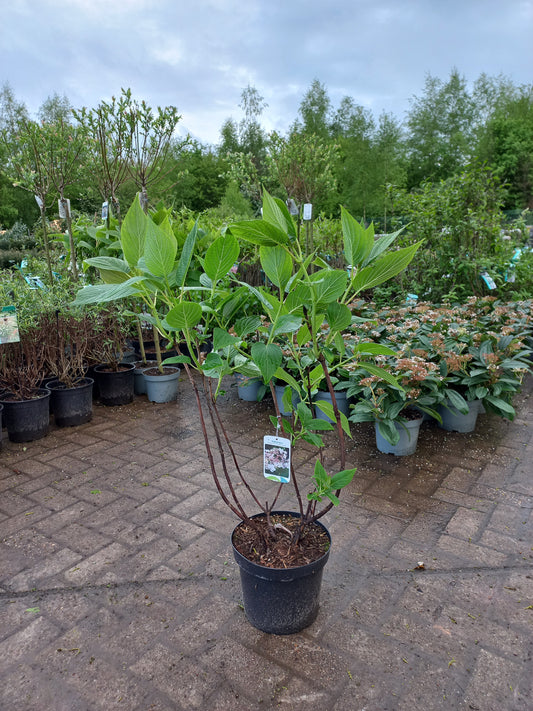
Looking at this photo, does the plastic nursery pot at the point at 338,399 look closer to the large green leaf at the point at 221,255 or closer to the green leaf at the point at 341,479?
the green leaf at the point at 341,479

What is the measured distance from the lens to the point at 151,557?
2.06m

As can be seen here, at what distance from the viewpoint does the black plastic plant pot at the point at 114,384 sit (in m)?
3.92

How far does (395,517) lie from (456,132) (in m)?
29.6

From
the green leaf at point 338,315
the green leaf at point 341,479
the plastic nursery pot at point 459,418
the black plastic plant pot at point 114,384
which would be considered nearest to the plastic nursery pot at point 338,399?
the plastic nursery pot at point 459,418

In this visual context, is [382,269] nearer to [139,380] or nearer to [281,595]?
[281,595]

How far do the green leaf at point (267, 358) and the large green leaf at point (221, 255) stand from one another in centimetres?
23

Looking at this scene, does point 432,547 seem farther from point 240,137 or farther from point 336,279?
point 240,137

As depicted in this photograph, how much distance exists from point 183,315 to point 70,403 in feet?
8.76

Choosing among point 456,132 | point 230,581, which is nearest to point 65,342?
point 230,581

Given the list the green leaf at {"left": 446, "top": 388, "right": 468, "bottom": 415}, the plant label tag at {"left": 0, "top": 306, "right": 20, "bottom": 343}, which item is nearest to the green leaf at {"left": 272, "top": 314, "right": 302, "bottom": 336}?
the green leaf at {"left": 446, "top": 388, "right": 468, "bottom": 415}

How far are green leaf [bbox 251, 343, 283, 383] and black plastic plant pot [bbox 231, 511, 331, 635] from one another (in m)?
0.74

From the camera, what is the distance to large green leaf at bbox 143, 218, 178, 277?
3.75 ft

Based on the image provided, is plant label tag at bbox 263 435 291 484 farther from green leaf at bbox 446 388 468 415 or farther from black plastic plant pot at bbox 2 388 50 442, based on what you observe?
black plastic plant pot at bbox 2 388 50 442

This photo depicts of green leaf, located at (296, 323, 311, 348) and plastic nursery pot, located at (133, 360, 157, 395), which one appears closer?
green leaf, located at (296, 323, 311, 348)
